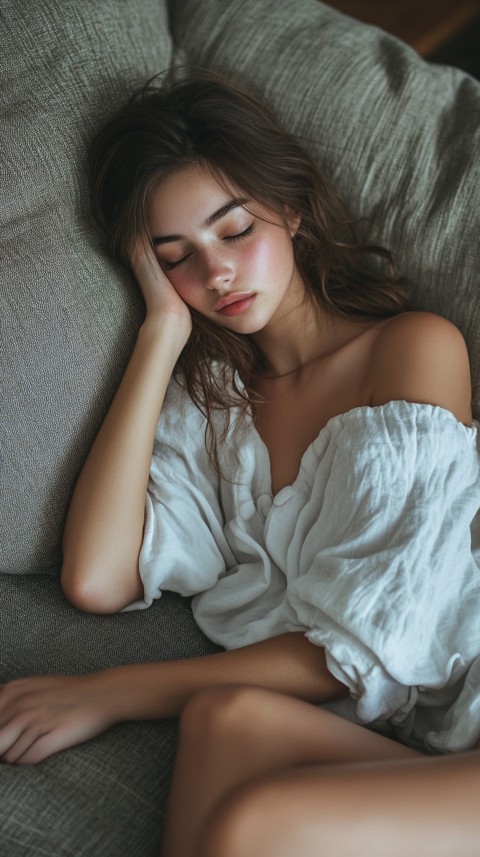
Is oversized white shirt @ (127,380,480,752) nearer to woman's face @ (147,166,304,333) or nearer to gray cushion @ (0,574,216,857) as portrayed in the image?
gray cushion @ (0,574,216,857)

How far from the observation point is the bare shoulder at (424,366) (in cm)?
121

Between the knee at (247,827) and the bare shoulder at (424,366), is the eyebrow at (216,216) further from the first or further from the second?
the knee at (247,827)

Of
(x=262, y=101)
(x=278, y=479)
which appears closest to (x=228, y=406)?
(x=278, y=479)

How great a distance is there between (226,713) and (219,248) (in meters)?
0.65

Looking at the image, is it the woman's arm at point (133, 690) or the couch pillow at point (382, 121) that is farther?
the couch pillow at point (382, 121)

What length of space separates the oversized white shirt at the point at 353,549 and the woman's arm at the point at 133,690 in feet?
0.15

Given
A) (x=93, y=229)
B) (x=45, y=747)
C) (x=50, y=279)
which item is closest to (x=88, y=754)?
(x=45, y=747)

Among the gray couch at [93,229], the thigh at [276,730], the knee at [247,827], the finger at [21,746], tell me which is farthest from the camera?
the gray couch at [93,229]

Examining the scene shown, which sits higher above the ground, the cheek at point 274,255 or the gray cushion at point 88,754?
the cheek at point 274,255

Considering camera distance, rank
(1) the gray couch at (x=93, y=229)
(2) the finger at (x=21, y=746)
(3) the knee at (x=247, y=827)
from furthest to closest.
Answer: (1) the gray couch at (x=93, y=229) → (2) the finger at (x=21, y=746) → (3) the knee at (x=247, y=827)

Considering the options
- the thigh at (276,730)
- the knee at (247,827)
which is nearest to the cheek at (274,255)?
the thigh at (276,730)

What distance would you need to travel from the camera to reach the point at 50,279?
1.26 meters

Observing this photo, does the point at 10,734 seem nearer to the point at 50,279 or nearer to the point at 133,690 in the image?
the point at 133,690

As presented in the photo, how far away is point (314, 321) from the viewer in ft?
4.74
